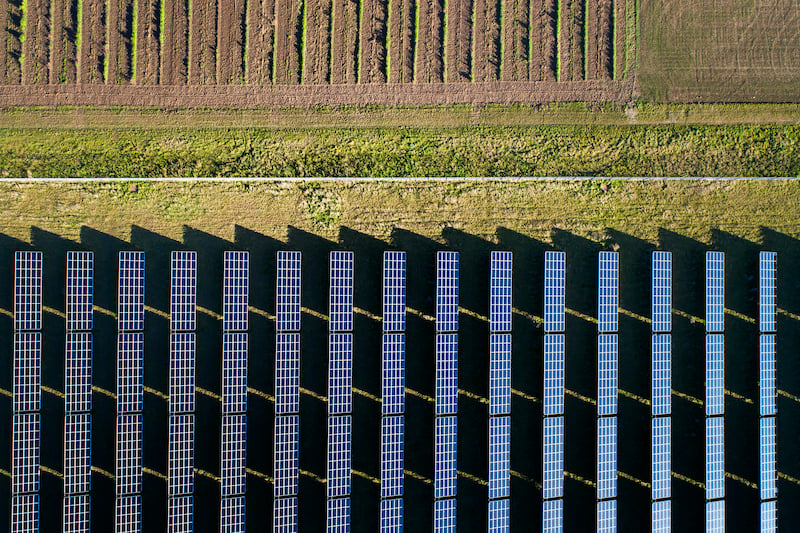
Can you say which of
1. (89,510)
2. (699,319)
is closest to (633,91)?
(699,319)

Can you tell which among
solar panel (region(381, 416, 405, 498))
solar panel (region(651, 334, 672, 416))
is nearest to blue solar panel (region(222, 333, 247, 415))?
solar panel (region(381, 416, 405, 498))

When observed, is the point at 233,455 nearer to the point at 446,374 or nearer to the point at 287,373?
the point at 287,373

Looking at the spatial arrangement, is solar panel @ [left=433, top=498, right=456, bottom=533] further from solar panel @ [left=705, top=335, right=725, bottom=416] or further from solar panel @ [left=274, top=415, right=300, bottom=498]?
solar panel @ [left=705, top=335, right=725, bottom=416]

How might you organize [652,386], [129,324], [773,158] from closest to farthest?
[129,324]
[652,386]
[773,158]

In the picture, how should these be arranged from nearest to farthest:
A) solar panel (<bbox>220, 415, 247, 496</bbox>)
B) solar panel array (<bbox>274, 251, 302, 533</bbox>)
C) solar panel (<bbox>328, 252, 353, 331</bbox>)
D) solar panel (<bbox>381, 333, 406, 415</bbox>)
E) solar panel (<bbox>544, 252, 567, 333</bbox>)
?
solar panel (<bbox>220, 415, 247, 496</bbox>) < solar panel array (<bbox>274, 251, 302, 533</bbox>) < solar panel (<bbox>328, 252, 353, 331</bbox>) < solar panel (<bbox>381, 333, 406, 415</bbox>) < solar panel (<bbox>544, 252, 567, 333</bbox>)

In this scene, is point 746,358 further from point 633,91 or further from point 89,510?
point 89,510

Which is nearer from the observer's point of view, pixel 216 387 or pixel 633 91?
pixel 216 387

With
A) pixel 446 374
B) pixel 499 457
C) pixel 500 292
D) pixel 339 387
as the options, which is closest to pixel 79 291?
pixel 339 387
